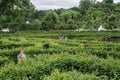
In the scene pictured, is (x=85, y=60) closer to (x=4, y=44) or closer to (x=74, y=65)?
(x=74, y=65)

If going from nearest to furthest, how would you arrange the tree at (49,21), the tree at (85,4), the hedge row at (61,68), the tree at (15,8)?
1. the hedge row at (61,68)
2. the tree at (15,8)
3. the tree at (49,21)
4. the tree at (85,4)

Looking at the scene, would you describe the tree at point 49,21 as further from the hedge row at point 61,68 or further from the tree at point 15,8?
the hedge row at point 61,68

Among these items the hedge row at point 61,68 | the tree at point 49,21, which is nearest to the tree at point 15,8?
the tree at point 49,21

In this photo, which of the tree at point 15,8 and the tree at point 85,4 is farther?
the tree at point 85,4

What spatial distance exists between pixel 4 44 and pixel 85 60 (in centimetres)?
1909

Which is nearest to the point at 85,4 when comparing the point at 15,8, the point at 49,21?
the point at 49,21

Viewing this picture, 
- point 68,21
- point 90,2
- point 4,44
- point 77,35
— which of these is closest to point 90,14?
point 68,21

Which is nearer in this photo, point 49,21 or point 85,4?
point 49,21

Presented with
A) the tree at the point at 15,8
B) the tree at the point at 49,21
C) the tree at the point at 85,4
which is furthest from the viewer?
the tree at the point at 85,4

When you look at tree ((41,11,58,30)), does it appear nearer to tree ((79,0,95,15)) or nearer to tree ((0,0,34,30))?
tree ((0,0,34,30))

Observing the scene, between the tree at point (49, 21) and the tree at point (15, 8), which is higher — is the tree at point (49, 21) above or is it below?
below

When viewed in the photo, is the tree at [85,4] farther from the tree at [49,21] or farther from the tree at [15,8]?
the tree at [15,8]

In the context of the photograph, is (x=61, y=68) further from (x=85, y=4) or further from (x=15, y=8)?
(x=85, y=4)

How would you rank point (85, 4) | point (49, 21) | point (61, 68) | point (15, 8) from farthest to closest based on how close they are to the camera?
1. point (85, 4)
2. point (49, 21)
3. point (15, 8)
4. point (61, 68)
